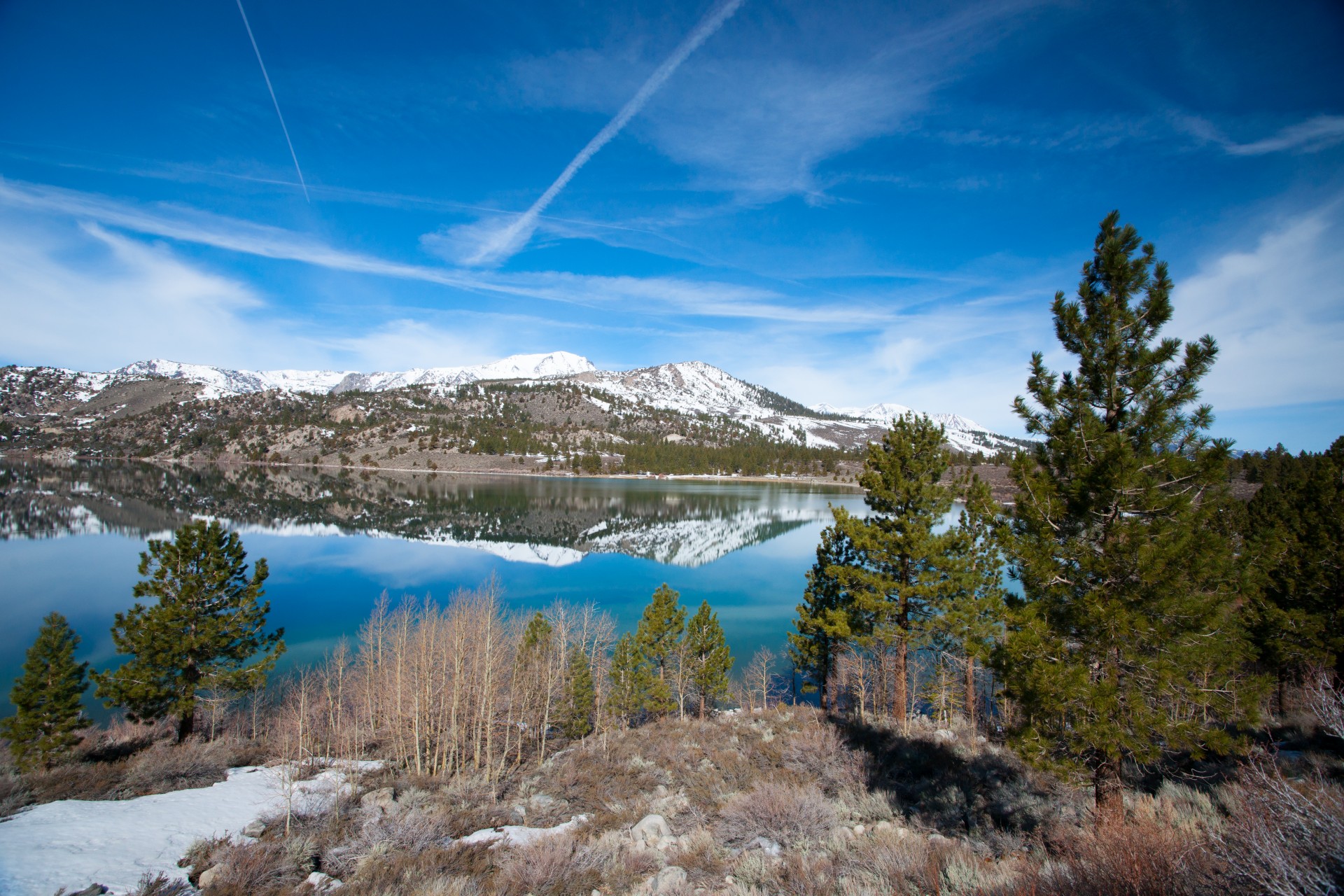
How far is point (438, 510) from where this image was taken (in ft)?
304

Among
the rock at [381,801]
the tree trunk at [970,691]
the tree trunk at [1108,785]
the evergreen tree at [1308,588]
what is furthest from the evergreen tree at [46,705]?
the evergreen tree at [1308,588]

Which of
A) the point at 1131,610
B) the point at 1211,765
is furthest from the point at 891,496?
the point at 1131,610

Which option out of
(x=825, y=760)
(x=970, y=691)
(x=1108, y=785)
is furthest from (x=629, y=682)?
(x=1108, y=785)

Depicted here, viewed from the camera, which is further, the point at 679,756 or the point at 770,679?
the point at 770,679

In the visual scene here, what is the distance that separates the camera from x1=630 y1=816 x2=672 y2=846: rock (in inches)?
461

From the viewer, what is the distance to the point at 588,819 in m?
13.6

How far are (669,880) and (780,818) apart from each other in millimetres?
2869

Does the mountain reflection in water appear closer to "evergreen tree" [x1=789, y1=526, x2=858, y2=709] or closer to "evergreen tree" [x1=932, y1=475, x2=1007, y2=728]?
"evergreen tree" [x1=789, y1=526, x2=858, y2=709]

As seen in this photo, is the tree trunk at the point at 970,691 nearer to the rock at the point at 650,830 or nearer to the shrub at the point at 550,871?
the rock at the point at 650,830

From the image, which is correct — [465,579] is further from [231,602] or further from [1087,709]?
[1087,709]

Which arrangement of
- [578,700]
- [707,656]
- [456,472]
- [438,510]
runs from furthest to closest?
[456,472] < [438,510] < [707,656] < [578,700]

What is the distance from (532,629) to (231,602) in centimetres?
1219

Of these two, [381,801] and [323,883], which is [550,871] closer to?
[323,883]

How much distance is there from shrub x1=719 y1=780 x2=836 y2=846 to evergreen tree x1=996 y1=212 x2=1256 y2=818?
14.3 feet
